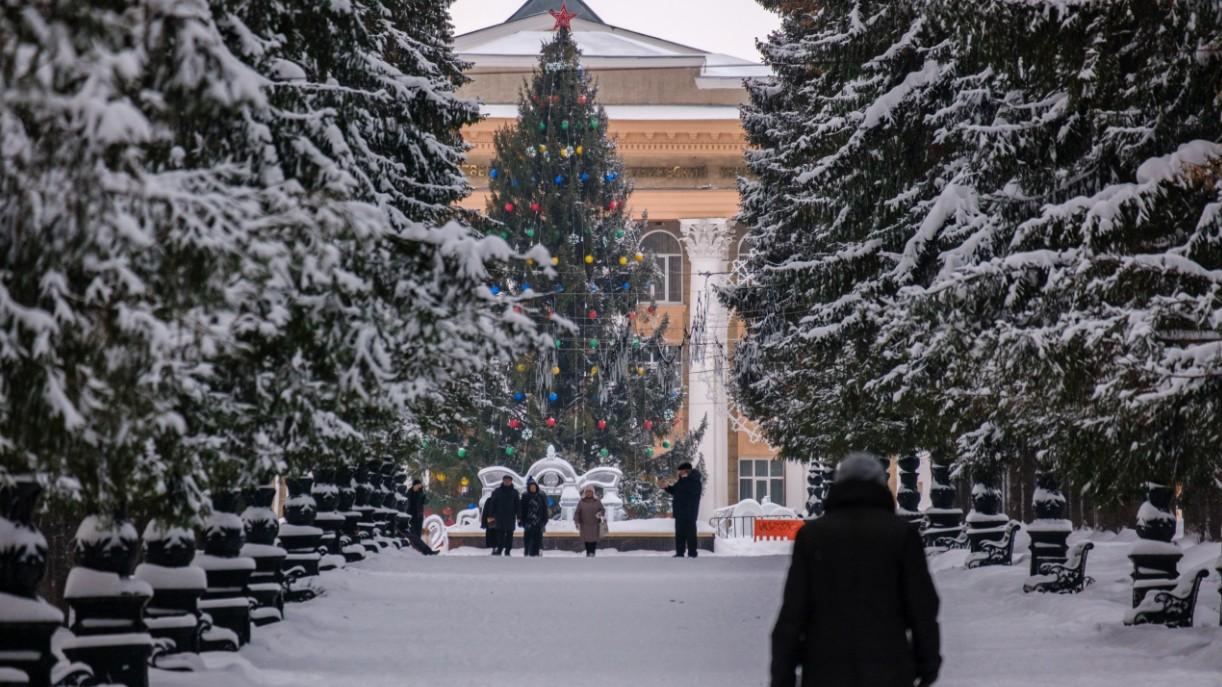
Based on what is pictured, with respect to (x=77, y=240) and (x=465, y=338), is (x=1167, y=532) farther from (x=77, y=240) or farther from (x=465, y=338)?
(x=77, y=240)

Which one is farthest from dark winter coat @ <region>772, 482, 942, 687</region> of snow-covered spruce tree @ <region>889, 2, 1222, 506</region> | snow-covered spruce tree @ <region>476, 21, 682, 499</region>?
snow-covered spruce tree @ <region>476, 21, 682, 499</region>

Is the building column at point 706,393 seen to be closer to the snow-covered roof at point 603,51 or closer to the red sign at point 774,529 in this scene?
the snow-covered roof at point 603,51

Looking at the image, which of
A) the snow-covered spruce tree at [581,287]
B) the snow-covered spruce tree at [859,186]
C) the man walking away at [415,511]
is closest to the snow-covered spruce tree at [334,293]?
the snow-covered spruce tree at [859,186]

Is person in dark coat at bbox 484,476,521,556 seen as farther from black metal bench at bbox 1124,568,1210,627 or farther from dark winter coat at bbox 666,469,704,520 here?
black metal bench at bbox 1124,568,1210,627

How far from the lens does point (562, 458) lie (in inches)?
1866

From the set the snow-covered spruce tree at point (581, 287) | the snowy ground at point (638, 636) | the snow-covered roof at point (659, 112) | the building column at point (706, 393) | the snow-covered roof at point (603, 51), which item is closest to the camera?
the snowy ground at point (638, 636)

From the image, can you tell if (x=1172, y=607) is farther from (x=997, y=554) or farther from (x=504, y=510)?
(x=504, y=510)

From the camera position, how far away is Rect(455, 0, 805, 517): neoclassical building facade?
209 feet

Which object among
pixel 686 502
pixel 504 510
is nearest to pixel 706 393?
pixel 504 510

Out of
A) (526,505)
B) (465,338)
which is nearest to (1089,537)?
(526,505)

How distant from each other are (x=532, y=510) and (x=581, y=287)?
14.4 meters

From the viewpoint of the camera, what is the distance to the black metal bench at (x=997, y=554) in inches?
873

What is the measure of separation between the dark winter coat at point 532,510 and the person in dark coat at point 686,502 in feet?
11.6

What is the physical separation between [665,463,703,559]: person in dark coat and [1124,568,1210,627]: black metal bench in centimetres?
1515
